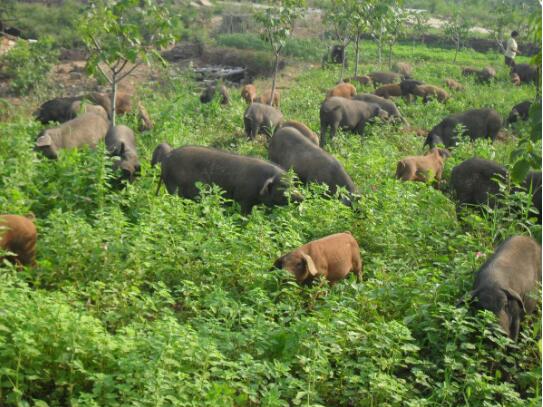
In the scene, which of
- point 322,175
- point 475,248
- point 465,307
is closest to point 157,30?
point 322,175

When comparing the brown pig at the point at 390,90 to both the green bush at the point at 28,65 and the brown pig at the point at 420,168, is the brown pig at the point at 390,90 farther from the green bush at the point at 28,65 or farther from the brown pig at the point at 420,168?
the brown pig at the point at 420,168

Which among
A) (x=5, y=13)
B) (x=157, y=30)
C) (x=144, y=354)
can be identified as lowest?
(x=5, y=13)

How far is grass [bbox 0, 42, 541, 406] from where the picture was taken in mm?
6000

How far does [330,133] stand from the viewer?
57.6 ft

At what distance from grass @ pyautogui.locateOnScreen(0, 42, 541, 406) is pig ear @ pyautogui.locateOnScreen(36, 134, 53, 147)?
270 millimetres

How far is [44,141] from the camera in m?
13.0

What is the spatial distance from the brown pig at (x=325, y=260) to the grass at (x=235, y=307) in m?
0.17

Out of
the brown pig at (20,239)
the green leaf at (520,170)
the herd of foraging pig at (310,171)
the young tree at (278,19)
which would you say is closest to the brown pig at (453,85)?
the herd of foraging pig at (310,171)

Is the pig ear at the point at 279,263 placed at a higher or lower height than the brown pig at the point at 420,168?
higher

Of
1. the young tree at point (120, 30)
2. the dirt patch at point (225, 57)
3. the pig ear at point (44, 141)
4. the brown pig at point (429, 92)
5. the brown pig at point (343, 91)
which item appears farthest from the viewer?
the dirt patch at point (225, 57)

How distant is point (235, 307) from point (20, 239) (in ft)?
8.93

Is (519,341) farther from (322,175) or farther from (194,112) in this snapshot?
(194,112)

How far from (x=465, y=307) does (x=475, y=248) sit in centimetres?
185

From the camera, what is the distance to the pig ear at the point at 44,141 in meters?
12.8
